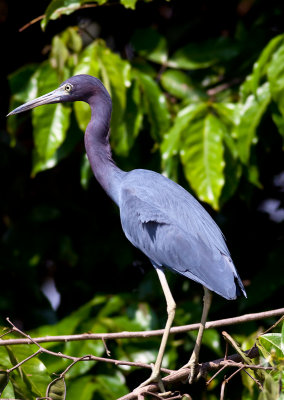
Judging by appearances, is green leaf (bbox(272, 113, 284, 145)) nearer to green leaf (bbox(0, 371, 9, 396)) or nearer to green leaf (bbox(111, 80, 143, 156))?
green leaf (bbox(111, 80, 143, 156))

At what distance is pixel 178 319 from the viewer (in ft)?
11.6

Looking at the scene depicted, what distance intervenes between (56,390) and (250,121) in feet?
5.34

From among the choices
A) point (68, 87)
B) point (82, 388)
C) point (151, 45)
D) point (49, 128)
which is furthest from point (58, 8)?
point (82, 388)

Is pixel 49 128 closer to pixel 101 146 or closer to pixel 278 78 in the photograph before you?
pixel 101 146

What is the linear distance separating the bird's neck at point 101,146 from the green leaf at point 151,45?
2.56 ft

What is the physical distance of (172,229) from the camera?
2732 mm

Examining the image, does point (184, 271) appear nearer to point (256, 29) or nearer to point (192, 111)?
point (192, 111)

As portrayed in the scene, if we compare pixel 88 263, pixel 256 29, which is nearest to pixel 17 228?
pixel 88 263

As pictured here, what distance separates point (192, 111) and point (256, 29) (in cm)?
87

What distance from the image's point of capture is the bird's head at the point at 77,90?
2951 mm

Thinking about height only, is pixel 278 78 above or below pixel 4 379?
below

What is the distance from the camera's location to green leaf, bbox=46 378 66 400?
197 centimetres

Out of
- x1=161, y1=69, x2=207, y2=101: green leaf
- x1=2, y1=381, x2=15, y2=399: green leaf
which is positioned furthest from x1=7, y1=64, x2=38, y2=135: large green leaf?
Result: x1=2, y1=381, x2=15, y2=399: green leaf

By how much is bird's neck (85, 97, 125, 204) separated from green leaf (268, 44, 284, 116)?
69cm
